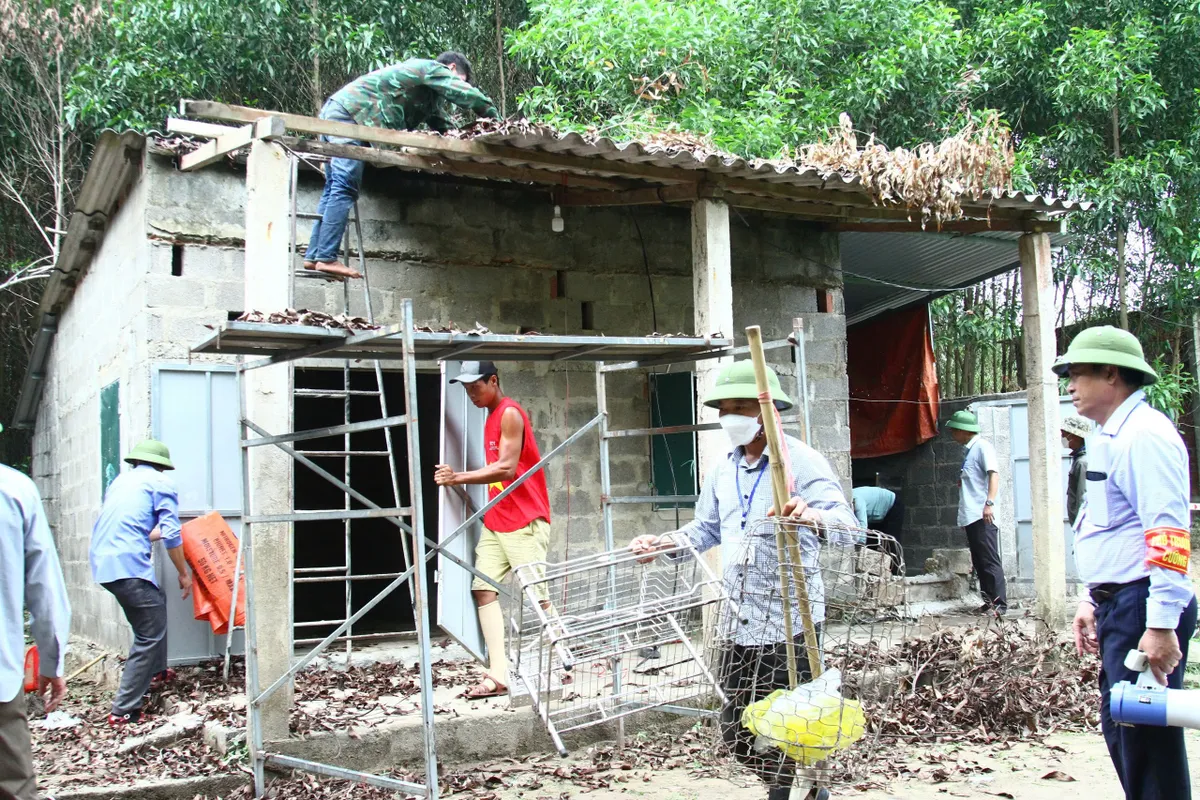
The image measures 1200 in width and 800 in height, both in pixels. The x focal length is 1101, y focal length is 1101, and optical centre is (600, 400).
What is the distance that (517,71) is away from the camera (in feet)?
55.9

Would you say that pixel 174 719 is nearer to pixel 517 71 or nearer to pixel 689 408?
pixel 689 408

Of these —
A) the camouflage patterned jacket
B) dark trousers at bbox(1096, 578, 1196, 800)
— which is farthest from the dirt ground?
the camouflage patterned jacket

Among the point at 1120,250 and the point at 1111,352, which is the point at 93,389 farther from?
the point at 1120,250

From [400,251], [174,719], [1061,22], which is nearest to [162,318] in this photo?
[400,251]

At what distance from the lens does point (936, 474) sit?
1284 cm

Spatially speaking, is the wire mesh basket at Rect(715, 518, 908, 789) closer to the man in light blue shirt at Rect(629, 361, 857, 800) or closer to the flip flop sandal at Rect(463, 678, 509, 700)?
the man in light blue shirt at Rect(629, 361, 857, 800)

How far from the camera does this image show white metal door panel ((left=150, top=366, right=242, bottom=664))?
7.52m

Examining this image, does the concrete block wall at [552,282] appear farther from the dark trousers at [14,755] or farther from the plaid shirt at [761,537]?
the dark trousers at [14,755]

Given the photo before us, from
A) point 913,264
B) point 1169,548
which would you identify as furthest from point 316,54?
point 1169,548

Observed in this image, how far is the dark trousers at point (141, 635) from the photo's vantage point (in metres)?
6.77

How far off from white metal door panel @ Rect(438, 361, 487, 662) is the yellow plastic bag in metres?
3.59

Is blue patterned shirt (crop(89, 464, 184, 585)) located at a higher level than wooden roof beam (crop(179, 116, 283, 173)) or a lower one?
lower

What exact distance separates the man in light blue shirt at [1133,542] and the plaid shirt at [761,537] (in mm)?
837

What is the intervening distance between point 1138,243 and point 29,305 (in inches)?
641
